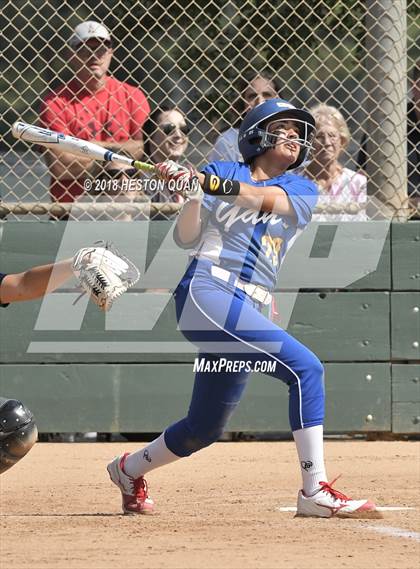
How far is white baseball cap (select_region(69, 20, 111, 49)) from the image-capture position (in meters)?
7.46

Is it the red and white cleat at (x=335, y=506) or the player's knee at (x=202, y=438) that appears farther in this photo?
the player's knee at (x=202, y=438)

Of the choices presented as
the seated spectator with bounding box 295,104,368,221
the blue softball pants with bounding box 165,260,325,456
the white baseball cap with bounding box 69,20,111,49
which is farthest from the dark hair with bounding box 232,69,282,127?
the blue softball pants with bounding box 165,260,325,456

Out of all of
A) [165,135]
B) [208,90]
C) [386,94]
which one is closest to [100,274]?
[165,135]

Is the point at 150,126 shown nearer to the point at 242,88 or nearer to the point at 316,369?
the point at 242,88

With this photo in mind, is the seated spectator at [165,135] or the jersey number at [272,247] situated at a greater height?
the seated spectator at [165,135]

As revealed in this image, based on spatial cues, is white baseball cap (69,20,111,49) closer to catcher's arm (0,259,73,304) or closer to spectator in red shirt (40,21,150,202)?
spectator in red shirt (40,21,150,202)

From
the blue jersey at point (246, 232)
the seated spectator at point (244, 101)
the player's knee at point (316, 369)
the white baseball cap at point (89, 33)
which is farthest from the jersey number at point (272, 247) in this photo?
the white baseball cap at point (89, 33)

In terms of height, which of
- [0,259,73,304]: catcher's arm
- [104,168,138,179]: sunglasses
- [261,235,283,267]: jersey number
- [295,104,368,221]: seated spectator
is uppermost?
[295,104,368,221]: seated spectator

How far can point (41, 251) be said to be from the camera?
7.62m

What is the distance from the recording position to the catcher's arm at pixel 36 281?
4.42 m

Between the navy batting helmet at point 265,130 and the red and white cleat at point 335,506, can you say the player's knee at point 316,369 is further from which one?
the navy batting helmet at point 265,130

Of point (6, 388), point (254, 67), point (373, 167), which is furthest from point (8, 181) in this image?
point (373, 167)

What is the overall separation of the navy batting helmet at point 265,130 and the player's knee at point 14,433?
62.1 inches

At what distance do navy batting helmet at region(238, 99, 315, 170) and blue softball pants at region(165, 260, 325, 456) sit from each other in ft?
1.89
